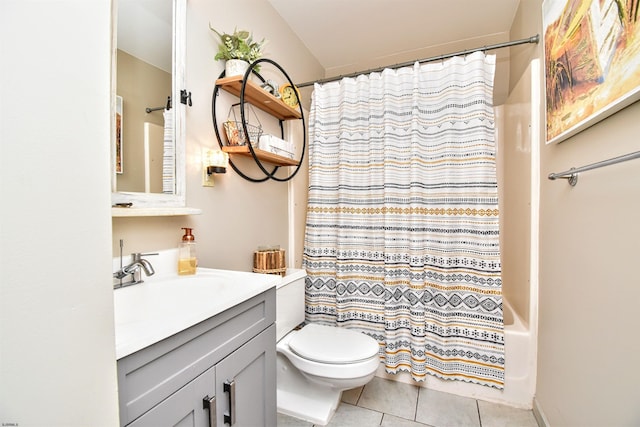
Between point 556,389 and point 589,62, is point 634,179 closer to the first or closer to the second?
point 589,62

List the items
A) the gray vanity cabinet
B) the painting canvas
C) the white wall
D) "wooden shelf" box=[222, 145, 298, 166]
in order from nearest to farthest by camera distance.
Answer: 1. the white wall
2. the gray vanity cabinet
3. the painting canvas
4. "wooden shelf" box=[222, 145, 298, 166]

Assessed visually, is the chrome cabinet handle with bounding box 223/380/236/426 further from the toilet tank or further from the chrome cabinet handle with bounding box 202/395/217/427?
the toilet tank

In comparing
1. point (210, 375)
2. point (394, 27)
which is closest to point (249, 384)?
point (210, 375)

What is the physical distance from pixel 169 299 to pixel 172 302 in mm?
51

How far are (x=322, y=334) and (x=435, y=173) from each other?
1.17m

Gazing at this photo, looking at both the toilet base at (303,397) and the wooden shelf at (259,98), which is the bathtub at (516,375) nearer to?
the toilet base at (303,397)

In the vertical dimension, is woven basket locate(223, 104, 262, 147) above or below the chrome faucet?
above

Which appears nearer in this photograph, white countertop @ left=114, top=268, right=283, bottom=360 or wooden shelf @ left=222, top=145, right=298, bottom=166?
white countertop @ left=114, top=268, right=283, bottom=360

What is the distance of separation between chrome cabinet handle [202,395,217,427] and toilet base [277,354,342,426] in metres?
0.79

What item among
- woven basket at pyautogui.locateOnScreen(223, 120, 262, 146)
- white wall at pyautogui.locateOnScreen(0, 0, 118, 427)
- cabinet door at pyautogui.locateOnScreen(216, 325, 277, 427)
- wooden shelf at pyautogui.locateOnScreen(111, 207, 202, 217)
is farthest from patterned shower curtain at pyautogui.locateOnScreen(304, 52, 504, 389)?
white wall at pyautogui.locateOnScreen(0, 0, 118, 427)

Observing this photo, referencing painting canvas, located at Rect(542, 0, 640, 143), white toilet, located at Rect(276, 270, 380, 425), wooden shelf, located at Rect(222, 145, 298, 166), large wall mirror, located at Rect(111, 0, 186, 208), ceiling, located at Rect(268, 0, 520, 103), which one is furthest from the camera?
ceiling, located at Rect(268, 0, 520, 103)

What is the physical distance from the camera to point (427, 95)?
5.96ft

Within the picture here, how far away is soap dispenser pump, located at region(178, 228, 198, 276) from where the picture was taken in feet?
4.03

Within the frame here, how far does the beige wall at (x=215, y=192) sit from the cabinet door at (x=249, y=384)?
57 centimetres
